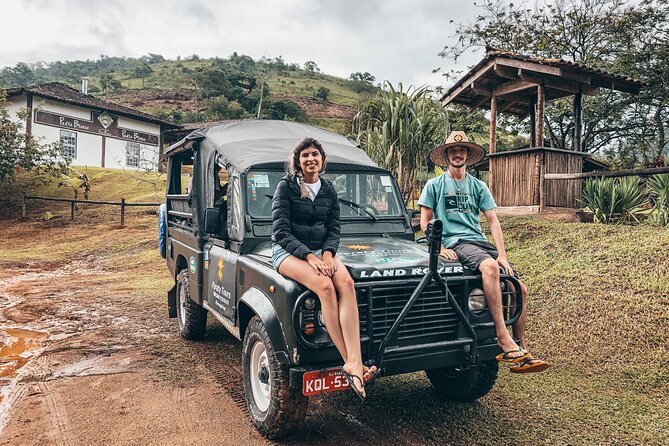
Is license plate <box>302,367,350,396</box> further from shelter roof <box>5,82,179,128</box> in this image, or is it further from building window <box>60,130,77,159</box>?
building window <box>60,130,77,159</box>

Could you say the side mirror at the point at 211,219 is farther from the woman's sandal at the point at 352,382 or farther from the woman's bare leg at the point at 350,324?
the woman's sandal at the point at 352,382

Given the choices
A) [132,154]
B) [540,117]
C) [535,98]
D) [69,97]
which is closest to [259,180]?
[540,117]

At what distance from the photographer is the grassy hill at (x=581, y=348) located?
3893mm

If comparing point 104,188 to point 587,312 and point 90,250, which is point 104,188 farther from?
point 587,312

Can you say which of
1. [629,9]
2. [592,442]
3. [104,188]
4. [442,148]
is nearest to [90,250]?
[104,188]

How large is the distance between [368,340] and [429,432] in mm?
1014

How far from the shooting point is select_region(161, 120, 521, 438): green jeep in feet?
11.1

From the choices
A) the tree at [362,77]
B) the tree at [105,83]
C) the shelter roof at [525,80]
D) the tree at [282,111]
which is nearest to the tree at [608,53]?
the shelter roof at [525,80]

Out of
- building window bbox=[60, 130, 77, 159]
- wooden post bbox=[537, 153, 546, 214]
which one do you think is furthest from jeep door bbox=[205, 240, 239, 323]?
building window bbox=[60, 130, 77, 159]

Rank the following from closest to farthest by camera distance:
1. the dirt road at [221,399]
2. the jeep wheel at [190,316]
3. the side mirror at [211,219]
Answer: the dirt road at [221,399] < the side mirror at [211,219] < the jeep wheel at [190,316]

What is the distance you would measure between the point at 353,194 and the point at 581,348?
9.61ft

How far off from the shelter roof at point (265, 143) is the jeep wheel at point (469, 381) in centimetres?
221

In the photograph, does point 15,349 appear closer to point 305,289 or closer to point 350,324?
point 305,289

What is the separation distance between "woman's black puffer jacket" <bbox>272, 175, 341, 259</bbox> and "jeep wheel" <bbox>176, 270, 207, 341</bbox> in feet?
8.77
